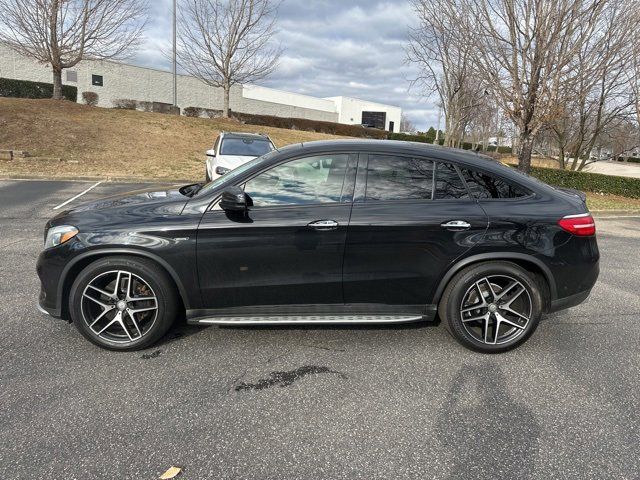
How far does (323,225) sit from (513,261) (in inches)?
60.6

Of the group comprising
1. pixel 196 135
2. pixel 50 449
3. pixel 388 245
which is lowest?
pixel 50 449

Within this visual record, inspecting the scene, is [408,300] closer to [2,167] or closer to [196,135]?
[2,167]

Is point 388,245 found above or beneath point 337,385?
above

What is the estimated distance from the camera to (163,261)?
3.11 meters

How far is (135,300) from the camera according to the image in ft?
10.4

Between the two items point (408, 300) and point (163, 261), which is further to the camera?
point (408, 300)

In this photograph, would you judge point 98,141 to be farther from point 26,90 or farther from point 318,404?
point 318,404

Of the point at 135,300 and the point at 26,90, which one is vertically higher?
the point at 26,90

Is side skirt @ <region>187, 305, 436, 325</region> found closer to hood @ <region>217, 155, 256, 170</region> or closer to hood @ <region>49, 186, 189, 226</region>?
hood @ <region>49, 186, 189, 226</region>

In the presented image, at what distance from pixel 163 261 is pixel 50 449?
4.31 ft

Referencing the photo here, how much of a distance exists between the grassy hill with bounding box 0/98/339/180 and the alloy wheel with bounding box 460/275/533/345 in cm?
1200

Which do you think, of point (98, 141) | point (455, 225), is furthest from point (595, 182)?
point (98, 141)

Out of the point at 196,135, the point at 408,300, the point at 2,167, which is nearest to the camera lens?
the point at 408,300

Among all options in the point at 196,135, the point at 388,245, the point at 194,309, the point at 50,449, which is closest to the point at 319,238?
the point at 388,245
